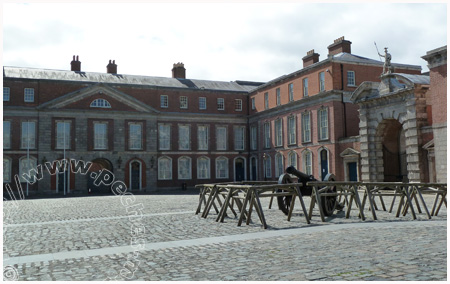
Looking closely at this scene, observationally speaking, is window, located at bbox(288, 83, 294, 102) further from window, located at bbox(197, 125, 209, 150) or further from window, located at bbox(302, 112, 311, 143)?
window, located at bbox(197, 125, 209, 150)

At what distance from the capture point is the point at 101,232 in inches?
438

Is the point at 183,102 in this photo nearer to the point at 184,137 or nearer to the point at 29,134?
the point at 184,137

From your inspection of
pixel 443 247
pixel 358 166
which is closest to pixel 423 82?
pixel 358 166

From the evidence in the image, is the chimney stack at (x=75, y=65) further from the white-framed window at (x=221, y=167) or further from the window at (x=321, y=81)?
the window at (x=321, y=81)

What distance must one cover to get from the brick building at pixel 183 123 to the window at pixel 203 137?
0.34 feet

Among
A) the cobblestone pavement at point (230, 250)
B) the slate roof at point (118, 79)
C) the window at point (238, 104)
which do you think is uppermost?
the slate roof at point (118, 79)

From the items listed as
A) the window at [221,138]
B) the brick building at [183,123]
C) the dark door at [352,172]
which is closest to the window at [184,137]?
the brick building at [183,123]

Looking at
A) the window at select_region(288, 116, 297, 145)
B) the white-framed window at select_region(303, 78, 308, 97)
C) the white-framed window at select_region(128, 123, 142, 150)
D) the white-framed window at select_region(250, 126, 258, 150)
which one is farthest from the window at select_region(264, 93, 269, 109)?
the white-framed window at select_region(128, 123, 142, 150)

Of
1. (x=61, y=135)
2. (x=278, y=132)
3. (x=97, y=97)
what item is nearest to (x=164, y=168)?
(x=97, y=97)

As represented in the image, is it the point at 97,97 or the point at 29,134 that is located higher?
the point at 97,97

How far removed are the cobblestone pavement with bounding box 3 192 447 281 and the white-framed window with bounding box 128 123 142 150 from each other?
1155 inches

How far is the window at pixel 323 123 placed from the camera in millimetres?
34094

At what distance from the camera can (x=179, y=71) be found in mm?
48281

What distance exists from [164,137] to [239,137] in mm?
7945
